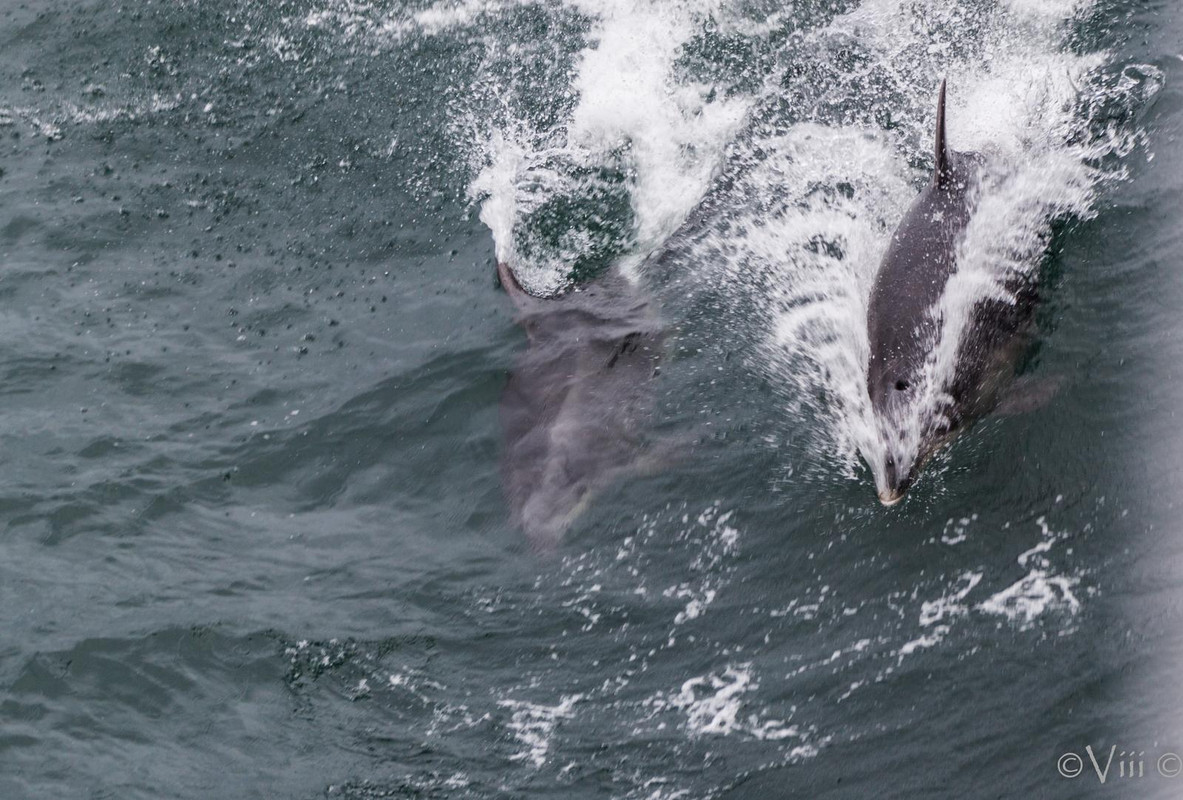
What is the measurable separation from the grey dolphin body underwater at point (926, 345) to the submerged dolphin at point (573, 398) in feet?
6.12

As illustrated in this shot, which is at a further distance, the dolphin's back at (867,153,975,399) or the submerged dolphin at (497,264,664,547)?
the submerged dolphin at (497,264,664,547)

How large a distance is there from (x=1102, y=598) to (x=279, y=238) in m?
7.68

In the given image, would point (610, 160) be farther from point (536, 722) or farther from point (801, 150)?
point (536, 722)

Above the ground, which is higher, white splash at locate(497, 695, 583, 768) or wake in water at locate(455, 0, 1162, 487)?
wake in water at locate(455, 0, 1162, 487)

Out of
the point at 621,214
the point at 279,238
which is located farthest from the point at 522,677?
the point at 279,238

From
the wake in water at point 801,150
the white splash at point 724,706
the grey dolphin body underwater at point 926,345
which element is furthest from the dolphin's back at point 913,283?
the white splash at point 724,706

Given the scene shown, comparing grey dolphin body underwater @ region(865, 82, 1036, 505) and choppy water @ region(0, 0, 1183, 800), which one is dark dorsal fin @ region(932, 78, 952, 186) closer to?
grey dolphin body underwater @ region(865, 82, 1036, 505)

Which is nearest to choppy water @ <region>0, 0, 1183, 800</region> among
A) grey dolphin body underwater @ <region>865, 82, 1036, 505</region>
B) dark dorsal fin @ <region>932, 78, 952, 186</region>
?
grey dolphin body underwater @ <region>865, 82, 1036, 505</region>

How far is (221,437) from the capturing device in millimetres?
10016

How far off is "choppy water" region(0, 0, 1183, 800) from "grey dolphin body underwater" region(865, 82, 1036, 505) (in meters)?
0.18

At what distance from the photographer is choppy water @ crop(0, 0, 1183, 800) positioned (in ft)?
25.4

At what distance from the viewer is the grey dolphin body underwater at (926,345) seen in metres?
8.41

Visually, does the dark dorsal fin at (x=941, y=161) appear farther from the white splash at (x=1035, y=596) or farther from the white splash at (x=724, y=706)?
the white splash at (x=724, y=706)

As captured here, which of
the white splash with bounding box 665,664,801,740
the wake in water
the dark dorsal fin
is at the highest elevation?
the wake in water
